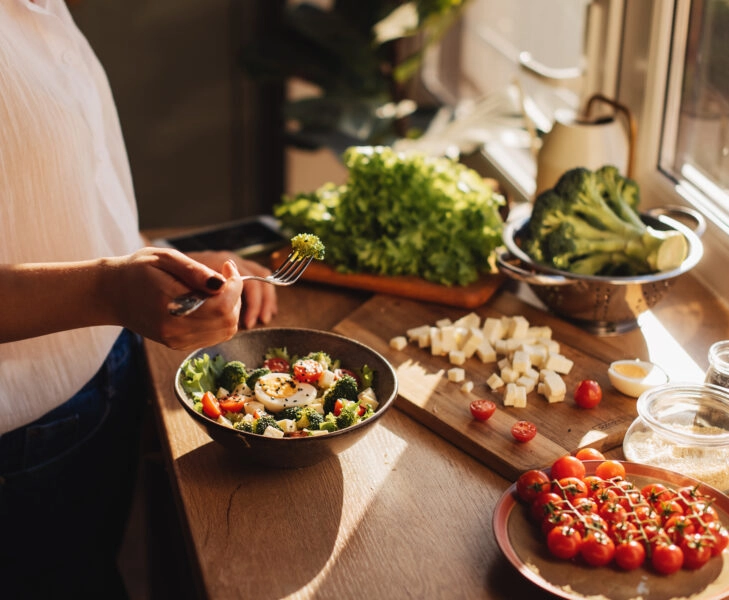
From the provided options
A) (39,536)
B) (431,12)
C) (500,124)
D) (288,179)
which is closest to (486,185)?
(500,124)

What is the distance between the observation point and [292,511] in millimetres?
1161

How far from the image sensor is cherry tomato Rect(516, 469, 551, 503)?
1088 millimetres

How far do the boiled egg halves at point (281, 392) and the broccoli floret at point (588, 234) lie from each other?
56 cm

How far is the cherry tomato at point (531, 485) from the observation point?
109cm

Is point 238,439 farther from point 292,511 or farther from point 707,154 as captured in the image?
point 707,154

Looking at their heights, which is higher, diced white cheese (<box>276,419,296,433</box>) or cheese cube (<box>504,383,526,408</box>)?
diced white cheese (<box>276,419,296,433</box>)

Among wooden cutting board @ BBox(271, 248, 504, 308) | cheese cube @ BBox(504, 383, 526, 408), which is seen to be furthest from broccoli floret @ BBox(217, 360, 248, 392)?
wooden cutting board @ BBox(271, 248, 504, 308)

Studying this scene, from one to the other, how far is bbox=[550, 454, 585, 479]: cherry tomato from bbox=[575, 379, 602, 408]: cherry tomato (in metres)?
0.25

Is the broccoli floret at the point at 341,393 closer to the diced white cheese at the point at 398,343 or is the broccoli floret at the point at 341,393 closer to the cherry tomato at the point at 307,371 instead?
the cherry tomato at the point at 307,371

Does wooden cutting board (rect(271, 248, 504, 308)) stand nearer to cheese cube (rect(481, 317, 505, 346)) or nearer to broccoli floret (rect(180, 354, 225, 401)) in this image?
cheese cube (rect(481, 317, 505, 346))

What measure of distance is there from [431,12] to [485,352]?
1.34 metres

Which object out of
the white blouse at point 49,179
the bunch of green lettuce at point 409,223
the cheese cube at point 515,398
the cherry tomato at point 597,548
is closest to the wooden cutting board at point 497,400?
the cheese cube at point 515,398

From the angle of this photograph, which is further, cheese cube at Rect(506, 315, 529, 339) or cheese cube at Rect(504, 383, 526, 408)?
cheese cube at Rect(506, 315, 529, 339)

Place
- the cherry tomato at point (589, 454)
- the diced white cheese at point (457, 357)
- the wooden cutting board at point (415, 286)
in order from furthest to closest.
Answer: the wooden cutting board at point (415, 286)
the diced white cheese at point (457, 357)
the cherry tomato at point (589, 454)
